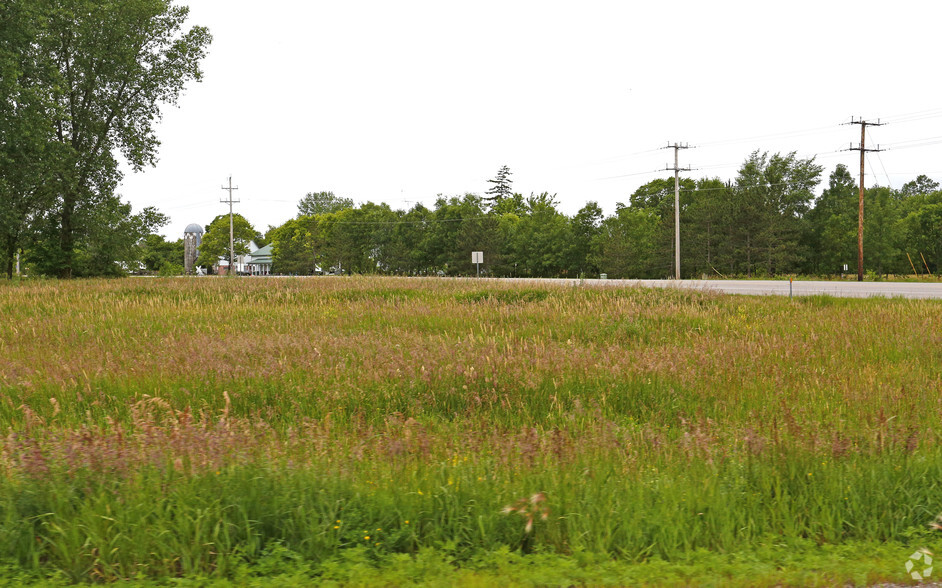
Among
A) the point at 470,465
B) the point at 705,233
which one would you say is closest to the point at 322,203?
the point at 705,233

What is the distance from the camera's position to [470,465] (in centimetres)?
466

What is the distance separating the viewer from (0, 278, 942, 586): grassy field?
358 centimetres

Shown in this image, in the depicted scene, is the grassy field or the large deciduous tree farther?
the large deciduous tree

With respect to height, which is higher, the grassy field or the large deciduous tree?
the large deciduous tree

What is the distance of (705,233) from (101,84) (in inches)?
2194

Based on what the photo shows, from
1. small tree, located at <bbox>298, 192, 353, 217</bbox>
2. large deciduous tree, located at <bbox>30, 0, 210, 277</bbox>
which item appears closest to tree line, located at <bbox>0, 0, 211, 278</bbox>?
large deciduous tree, located at <bbox>30, 0, 210, 277</bbox>

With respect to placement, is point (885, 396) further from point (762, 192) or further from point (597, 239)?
point (762, 192)

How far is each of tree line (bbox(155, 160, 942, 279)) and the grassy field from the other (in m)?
47.4

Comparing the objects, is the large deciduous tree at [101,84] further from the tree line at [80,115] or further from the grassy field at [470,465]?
the grassy field at [470,465]

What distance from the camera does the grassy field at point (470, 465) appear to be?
358cm

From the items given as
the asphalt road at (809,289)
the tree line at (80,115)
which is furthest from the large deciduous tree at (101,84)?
the asphalt road at (809,289)

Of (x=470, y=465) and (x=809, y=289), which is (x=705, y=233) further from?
(x=470, y=465)

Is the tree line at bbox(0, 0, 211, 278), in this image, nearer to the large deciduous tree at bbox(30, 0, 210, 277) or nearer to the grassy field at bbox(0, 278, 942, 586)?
the large deciduous tree at bbox(30, 0, 210, 277)

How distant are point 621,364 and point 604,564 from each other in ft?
17.3
